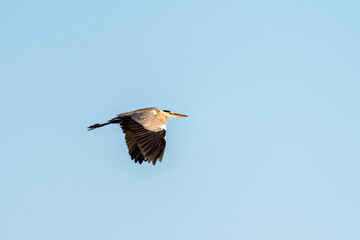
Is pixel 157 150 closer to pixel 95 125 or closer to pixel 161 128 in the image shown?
pixel 161 128

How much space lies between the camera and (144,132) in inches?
750

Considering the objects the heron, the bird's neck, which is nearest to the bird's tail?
the heron

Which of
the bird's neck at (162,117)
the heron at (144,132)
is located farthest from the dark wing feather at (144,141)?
the bird's neck at (162,117)

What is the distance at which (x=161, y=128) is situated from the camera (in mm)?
19312

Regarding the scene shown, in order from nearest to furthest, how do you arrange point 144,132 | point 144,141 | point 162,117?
point 144,141
point 144,132
point 162,117

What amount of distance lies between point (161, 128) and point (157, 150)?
1154 mm

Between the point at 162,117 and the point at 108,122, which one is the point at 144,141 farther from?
the point at 162,117

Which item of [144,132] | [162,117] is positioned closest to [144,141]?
[144,132]

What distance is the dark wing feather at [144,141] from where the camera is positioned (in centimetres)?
1825

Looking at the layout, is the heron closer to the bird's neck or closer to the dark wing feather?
the dark wing feather

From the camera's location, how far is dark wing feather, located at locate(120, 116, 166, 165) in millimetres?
18250

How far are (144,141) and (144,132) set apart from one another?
0.50m

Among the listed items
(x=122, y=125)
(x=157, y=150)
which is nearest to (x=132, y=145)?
(x=122, y=125)

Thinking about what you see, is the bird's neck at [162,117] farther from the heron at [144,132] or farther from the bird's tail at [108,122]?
the bird's tail at [108,122]
